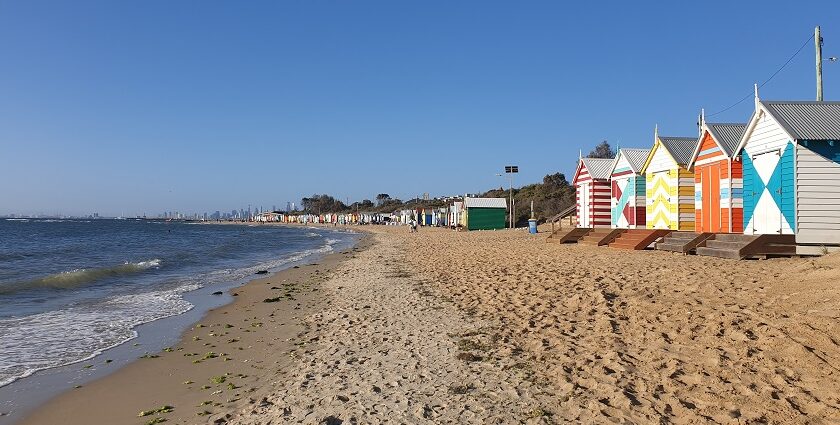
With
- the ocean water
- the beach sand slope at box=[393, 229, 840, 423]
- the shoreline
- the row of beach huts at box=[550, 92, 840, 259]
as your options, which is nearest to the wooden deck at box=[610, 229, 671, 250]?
the row of beach huts at box=[550, 92, 840, 259]

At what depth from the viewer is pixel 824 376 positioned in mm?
4852

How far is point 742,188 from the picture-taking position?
1439cm

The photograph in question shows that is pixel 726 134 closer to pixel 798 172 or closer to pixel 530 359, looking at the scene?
pixel 798 172

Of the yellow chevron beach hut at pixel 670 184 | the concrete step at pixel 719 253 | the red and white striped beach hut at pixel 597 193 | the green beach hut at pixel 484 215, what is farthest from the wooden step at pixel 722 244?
the green beach hut at pixel 484 215

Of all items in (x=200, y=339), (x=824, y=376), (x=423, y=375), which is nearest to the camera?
(x=824, y=376)

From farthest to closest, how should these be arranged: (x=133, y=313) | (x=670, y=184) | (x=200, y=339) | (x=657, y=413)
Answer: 1. (x=670, y=184)
2. (x=133, y=313)
3. (x=200, y=339)
4. (x=657, y=413)

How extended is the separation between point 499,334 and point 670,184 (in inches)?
521

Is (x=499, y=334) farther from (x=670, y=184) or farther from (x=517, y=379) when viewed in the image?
(x=670, y=184)

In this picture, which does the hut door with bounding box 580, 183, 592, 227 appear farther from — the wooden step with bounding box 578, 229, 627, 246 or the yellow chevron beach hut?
the yellow chevron beach hut

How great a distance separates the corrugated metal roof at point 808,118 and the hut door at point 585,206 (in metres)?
11.2

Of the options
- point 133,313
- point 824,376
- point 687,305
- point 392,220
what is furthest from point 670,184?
point 392,220

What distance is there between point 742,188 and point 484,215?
37273 mm

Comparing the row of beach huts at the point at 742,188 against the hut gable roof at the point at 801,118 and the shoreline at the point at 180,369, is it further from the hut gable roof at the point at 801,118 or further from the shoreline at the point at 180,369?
the shoreline at the point at 180,369

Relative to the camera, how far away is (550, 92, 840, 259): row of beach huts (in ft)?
39.5
